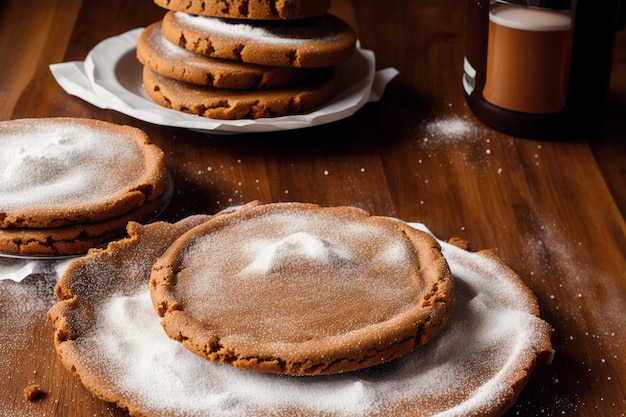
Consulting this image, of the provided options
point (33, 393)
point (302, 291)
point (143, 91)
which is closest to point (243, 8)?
point (143, 91)

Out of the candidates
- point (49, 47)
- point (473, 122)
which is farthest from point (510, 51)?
point (49, 47)

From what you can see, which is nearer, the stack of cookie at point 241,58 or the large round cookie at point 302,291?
the large round cookie at point 302,291

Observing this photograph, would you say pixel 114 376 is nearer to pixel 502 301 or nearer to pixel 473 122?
pixel 502 301

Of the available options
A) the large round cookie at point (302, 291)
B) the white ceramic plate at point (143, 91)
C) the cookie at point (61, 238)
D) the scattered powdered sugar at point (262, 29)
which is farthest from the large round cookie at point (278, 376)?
the scattered powdered sugar at point (262, 29)

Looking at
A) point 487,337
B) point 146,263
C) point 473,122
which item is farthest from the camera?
point 473,122

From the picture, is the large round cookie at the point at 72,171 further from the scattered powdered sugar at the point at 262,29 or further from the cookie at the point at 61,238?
the scattered powdered sugar at the point at 262,29

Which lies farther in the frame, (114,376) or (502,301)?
(502,301)
